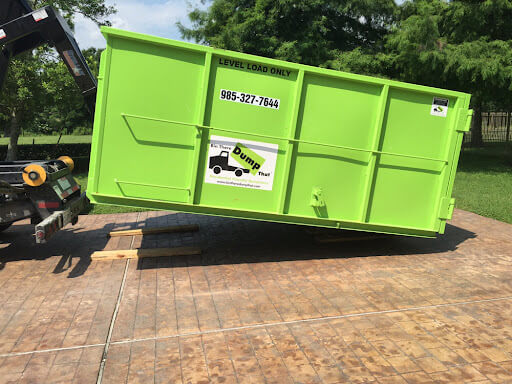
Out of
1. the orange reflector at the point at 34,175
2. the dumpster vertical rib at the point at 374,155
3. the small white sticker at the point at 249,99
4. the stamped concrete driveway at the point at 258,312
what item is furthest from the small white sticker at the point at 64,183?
the dumpster vertical rib at the point at 374,155

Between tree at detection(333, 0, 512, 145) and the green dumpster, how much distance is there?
361 inches

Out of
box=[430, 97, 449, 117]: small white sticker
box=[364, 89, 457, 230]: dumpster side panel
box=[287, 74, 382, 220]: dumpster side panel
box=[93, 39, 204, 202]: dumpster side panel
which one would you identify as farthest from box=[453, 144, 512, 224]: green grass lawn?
box=[93, 39, 204, 202]: dumpster side panel

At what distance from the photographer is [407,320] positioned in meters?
4.39

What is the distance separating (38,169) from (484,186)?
43.3 ft

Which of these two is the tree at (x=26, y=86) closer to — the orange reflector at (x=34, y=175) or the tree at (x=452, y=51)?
the orange reflector at (x=34, y=175)

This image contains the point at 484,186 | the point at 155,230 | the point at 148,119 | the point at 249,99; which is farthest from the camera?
the point at 484,186

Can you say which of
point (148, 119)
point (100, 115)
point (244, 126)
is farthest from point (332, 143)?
point (100, 115)

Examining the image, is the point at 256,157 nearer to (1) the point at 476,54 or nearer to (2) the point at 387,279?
(2) the point at 387,279

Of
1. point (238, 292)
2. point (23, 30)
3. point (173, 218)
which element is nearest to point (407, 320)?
point (238, 292)

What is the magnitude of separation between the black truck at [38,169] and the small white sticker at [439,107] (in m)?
5.42

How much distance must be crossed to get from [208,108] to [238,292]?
250 cm

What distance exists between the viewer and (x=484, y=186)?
42.7ft

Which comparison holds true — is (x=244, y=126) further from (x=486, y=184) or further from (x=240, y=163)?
(x=486, y=184)

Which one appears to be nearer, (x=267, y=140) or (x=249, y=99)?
(x=249, y=99)
